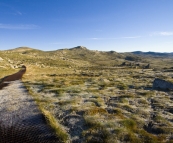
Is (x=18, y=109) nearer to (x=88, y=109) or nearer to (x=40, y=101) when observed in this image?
(x=40, y=101)

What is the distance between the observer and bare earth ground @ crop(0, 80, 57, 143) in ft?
67.1

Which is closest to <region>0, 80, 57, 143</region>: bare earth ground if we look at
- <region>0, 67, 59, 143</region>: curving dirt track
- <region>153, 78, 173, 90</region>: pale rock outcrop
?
<region>0, 67, 59, 143</region>: curving dirt track

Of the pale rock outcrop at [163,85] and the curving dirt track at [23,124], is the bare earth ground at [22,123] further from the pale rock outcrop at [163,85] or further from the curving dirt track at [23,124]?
the pale rock outcrop at [163,85]

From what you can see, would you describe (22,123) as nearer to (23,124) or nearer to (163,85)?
(23,124)

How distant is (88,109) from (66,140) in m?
11.3

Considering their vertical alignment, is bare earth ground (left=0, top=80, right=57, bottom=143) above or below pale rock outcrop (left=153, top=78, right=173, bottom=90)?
above

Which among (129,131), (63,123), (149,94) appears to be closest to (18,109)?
(63,123)

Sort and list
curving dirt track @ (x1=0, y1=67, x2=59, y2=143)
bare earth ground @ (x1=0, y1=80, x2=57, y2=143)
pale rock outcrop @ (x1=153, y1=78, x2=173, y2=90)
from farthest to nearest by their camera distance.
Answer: pale rock outcrop @ (x1=153, y1=78, x2=173, y2=90), bare earth ground @ (x1=0, y1=80, x2=57, y2=143), curving dirt track @ (x1=0, y1=67, x2=59, y2=143)

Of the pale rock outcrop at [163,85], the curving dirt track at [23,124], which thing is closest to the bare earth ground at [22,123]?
the curving dirt track at [23,124]

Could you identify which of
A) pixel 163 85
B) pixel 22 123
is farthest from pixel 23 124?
pixel 163 85

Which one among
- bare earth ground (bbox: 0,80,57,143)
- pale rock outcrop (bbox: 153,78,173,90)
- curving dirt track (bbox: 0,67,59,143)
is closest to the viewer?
curving dirt track (bbox: 0,67,59,143)

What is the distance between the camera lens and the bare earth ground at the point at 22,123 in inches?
805

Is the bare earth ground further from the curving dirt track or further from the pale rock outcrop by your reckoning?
the pale rock outcrop

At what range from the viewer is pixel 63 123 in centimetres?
2539
